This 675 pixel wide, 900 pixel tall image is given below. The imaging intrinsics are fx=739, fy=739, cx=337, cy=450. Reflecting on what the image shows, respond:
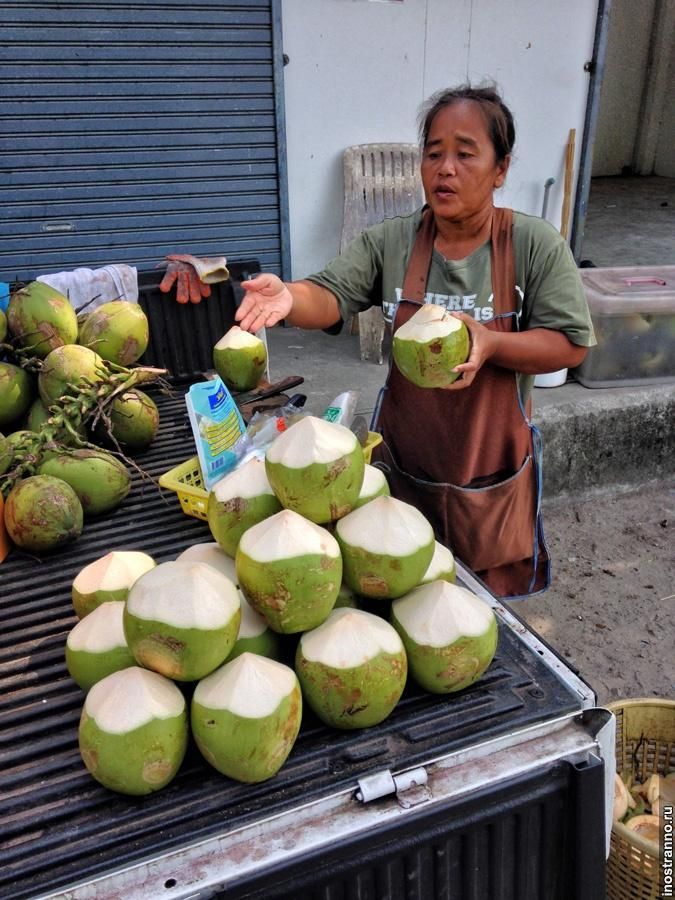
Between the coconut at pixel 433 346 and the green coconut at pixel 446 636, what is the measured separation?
2.09 ft

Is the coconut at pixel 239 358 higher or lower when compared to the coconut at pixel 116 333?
lower

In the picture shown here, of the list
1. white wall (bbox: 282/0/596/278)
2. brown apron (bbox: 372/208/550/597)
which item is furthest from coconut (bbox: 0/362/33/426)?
white wall (bbox: 282/0/596/278)

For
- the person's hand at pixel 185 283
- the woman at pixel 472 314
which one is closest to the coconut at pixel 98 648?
the woman at pixel 472 314

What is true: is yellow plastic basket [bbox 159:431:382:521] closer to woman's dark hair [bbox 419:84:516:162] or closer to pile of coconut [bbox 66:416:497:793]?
pile of coconut [bbox 66:416:497:793]

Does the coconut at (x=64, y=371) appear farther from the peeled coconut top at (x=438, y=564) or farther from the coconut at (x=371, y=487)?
the peeled coconut top at (x=438, y=564)

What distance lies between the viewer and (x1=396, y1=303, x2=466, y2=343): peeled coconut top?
1.68 metres

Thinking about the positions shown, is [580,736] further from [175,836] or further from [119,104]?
[119,104]

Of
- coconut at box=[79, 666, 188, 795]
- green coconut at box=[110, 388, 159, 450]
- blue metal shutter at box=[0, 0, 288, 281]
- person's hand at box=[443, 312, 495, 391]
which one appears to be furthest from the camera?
blue metal shutter at box=[0, 0, 288, 281]

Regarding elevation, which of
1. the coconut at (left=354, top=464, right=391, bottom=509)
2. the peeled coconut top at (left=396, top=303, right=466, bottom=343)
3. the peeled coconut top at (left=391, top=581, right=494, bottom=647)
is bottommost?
the peeled coconut top at (left=391, top=581, right=494, bottom=647)

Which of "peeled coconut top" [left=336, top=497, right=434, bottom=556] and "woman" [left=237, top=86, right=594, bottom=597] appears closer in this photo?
"peeled coconut top" [left=336, top=497, right=434, bottom=556]

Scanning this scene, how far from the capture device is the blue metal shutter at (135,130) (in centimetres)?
466

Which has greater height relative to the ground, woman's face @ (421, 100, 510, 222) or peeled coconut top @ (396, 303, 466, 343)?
woman's face @ (421, 100, 510, 222)

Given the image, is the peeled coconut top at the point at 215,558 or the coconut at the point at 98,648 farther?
the peeled coconut top at the point at 215,558

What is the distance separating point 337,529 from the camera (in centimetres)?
127
